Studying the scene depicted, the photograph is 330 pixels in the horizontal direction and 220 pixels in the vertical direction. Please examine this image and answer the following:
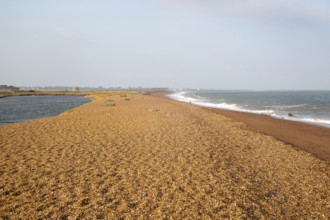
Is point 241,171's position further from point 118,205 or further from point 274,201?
point 118,205

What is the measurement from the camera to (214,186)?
8289 millimetres

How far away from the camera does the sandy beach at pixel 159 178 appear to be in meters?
6.84

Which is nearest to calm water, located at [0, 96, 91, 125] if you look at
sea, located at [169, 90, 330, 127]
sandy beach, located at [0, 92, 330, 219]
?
sandy beach, located at [0, 92, 330, 219]

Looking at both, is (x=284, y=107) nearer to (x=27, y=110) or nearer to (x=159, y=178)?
(x=159, y=178)

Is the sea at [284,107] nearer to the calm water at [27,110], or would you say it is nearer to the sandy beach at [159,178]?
the sandy beach at [159,178]

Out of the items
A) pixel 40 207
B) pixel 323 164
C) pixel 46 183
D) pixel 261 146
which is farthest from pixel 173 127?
pixel 40 207

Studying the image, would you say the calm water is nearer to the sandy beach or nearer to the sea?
the sandy beach

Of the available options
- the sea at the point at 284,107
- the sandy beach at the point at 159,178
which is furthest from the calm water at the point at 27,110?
the sea at the point at 284,107

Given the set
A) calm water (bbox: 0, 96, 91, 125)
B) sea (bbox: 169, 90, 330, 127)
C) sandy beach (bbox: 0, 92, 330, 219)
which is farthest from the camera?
sea (bbox: 169, 90, 330, 127)

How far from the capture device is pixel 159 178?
8.88 metres

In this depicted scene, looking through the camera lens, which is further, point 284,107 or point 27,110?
point 284,107

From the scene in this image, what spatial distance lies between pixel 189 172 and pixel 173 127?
968 centimetres

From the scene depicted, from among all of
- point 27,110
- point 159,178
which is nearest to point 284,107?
point 159,178

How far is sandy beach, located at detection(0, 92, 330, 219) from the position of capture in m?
6.84
